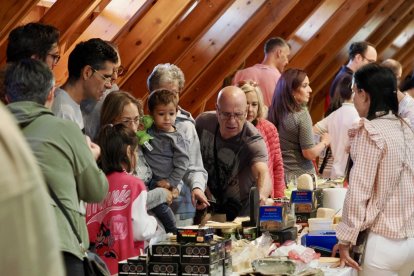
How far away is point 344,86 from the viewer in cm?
695

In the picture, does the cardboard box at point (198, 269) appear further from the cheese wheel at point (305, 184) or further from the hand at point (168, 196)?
the cheese wheel at point (305, 184)

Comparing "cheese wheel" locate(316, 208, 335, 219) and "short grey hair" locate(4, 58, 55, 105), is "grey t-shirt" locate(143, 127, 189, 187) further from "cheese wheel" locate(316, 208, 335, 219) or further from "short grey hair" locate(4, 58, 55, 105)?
"short grey hair" locate(4, 58, 55, 105)

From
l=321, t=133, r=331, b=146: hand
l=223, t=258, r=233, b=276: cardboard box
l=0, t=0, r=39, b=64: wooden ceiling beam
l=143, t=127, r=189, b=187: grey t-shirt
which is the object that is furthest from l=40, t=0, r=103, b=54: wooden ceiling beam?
l=223, t=258, r=233, b=276: cardboard box

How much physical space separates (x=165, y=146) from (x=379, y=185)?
1284mm

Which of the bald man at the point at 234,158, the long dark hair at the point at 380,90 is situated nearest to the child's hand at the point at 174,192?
the bald man at the point at 234,158

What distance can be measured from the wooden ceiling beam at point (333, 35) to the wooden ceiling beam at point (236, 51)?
55.8 inches

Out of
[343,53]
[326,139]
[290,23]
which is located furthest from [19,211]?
[343,53]

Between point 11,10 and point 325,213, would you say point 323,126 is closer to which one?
point 325,213

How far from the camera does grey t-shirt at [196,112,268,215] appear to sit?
188 inches

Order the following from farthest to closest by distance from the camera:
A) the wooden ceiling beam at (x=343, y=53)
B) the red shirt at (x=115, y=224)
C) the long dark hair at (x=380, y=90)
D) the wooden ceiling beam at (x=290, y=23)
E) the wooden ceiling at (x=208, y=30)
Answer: the wooden ceiling beam at (x=343, y=53) → the wooden ceiling beam at (x=290, y=23) → the wooden ceiling at (x=208, y=30) → the long dark hair at (x=380, y=90) → the red shirt at (x=115, y=224)

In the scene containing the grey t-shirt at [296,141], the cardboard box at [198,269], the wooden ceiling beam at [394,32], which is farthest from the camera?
the wooden ceiling beam at [394,32]

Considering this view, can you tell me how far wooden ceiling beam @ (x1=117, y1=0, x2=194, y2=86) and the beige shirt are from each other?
6.00 m

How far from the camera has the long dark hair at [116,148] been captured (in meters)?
3.60

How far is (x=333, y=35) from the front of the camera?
34.0 feet
